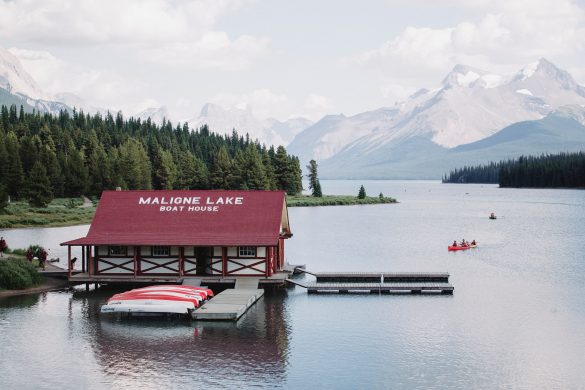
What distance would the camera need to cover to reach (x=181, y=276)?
184 feet

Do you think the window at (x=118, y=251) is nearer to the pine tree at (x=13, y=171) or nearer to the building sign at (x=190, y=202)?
the building sign at (x=190, y=202)

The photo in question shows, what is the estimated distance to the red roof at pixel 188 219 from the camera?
5581cm

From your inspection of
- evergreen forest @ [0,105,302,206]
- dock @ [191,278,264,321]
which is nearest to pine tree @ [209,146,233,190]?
evergreen forest @ [0,105,302,206]

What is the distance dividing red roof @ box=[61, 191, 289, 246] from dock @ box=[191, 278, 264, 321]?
3067mm

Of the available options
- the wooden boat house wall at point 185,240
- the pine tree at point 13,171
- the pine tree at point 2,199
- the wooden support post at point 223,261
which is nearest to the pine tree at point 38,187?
the pine tree at point 13,171

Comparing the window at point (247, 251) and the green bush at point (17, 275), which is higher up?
the window at point (247, 251)

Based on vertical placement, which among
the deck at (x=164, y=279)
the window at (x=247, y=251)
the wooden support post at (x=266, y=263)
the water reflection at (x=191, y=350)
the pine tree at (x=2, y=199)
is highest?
the pine tree at (x=2, y=199)

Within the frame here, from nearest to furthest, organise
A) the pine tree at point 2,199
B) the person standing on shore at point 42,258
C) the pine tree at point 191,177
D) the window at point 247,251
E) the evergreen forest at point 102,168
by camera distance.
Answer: the window at point 247,251 → the person standing on shore at point 42,258 → the pine tree at point 2,199 → the evergreen forest at point 102,168 → the pine tree at point 191,177

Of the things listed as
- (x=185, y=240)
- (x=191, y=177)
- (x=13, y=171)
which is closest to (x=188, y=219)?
(x=185, y=240)

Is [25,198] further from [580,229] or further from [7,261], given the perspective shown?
[580,229]

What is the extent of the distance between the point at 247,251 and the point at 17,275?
1618cm

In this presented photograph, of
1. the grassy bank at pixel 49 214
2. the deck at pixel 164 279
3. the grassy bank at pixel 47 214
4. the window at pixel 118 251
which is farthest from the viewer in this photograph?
the grassy bank at pixel 49 214

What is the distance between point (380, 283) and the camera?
5938 centimetres

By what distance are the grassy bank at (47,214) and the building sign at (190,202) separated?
55.6 meters
